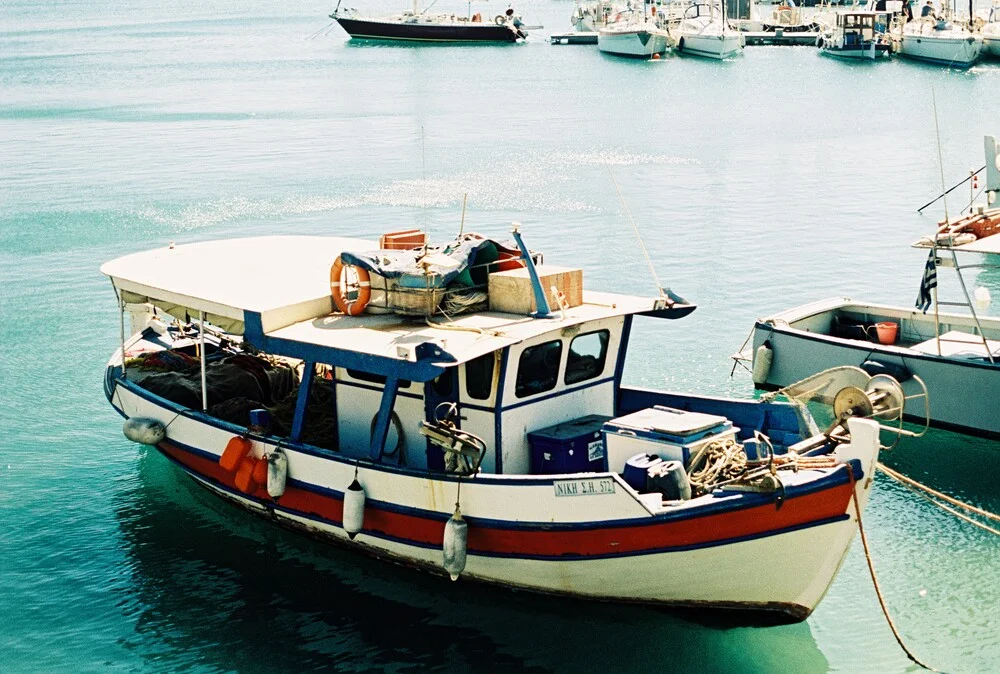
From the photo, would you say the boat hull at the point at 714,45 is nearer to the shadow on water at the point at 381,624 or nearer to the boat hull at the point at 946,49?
the boat hull at the point at 946,49

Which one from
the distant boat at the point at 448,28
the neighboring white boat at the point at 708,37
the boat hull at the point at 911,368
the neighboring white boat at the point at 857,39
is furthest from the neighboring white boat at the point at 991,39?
the boat hull at the point at 911,368

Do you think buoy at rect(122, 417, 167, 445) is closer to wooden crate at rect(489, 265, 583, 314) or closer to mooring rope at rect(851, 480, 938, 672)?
wooden crate at rect(489, 265, 583, 314)

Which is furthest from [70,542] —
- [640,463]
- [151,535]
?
[640,463]

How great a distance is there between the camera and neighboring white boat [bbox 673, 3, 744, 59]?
8262cm

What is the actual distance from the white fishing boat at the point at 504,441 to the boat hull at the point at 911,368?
148 inches

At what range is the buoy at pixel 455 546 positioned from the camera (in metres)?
12.0

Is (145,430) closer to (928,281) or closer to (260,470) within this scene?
(260,470)

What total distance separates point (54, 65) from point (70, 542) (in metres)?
76.8

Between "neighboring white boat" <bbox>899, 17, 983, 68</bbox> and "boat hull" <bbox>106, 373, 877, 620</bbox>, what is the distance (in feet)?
Result: 228

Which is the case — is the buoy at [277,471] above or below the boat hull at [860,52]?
below

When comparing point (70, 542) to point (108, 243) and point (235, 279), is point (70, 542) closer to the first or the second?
point (235, 279)

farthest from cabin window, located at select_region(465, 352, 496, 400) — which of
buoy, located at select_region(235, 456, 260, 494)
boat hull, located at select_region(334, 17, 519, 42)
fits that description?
boat hull, located at select_region(334, 17, 519, 42)

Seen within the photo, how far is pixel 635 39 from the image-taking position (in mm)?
84000

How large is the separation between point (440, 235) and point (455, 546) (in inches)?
750
